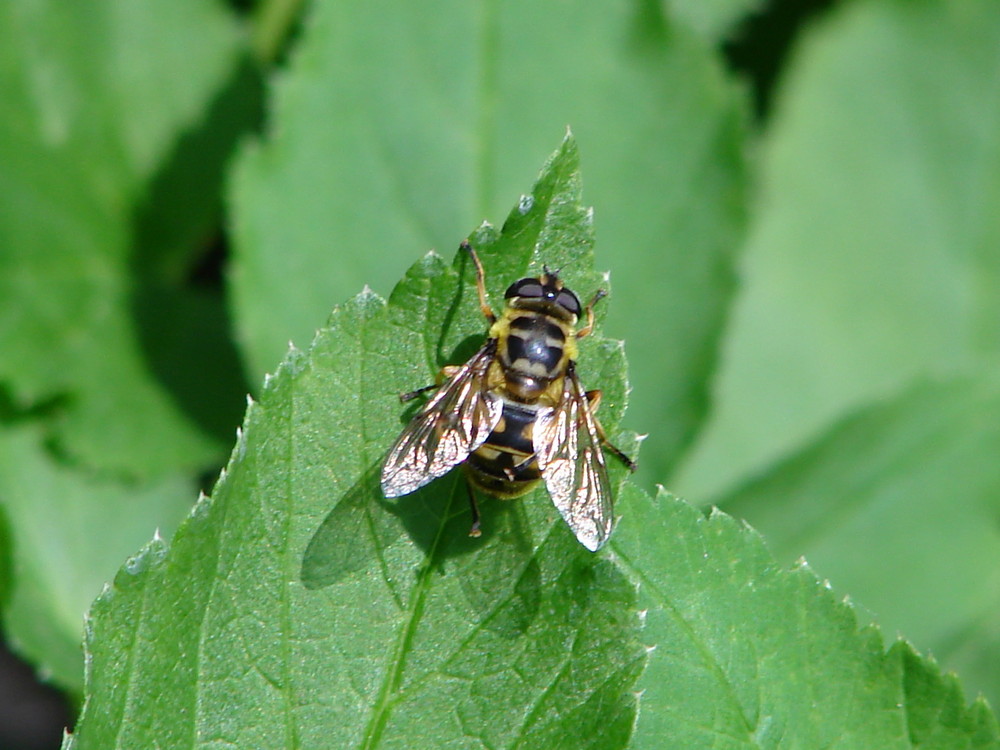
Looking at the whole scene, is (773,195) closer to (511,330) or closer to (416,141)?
(416,141)

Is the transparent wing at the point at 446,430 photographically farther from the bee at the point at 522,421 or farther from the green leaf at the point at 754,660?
the green leaf at the point at 754,660

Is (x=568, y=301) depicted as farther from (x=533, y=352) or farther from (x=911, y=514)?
(x=911, y=514)

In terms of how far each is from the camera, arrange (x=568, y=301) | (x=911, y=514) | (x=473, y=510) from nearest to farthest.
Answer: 1. (x=473, y=510)
2. (x=568, y=301)
3. (x=911, y=514)

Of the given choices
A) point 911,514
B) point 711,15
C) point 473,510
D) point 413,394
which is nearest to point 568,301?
point 413,394

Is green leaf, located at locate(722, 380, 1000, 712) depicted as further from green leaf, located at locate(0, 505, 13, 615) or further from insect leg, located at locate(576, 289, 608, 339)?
green leaf, located at locate(0, 505, 13, 615)

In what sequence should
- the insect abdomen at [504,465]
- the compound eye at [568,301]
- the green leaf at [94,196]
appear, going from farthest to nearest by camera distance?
1. the green leaf at [94,196]
2. the compound eye at [568,301]
3. the insect abdomen at [504,465]

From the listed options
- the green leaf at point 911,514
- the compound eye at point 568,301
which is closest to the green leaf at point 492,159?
the green leaf at point 911,514
